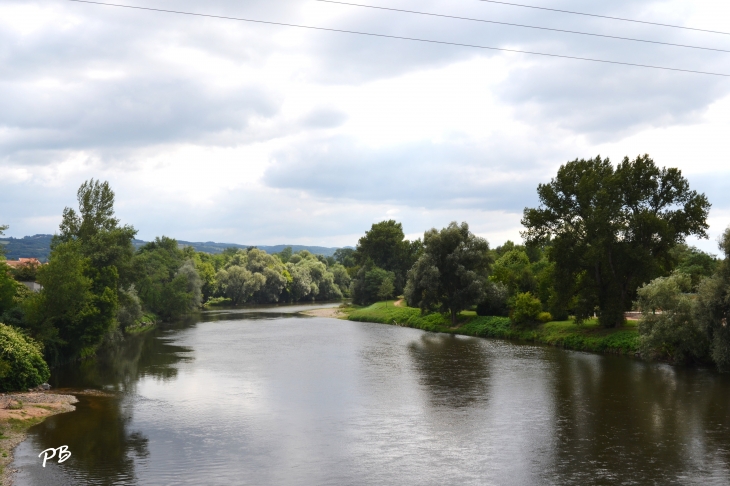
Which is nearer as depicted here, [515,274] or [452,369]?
[452,369]

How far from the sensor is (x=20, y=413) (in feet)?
80.8

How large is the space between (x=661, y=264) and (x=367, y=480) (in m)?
38.0

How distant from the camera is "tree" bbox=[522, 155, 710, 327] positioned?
45.8 m

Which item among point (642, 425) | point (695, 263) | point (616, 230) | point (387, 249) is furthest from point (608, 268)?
point (387, 249)

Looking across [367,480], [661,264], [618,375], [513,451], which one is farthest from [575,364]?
[367,480]

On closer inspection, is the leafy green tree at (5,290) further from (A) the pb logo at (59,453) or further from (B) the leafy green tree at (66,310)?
(A) the pb logo at (59,453)

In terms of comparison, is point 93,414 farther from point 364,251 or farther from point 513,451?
point 364,251

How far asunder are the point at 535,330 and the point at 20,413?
4058cm

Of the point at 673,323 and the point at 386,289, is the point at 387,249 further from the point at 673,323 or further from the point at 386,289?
the point at 673,323

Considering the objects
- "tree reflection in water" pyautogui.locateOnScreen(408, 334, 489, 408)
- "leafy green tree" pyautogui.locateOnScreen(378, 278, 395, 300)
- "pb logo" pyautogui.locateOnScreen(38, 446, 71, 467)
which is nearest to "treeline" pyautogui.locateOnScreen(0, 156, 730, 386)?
"tree reflection in water" pyautogui.locateOnScreen(408, 334, 489, 408)

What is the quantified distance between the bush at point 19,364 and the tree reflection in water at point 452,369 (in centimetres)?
2008

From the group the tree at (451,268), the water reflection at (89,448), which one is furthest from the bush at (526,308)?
the water reflection at (89,448)

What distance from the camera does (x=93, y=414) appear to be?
2598cm

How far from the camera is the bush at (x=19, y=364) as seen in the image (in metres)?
29.7
